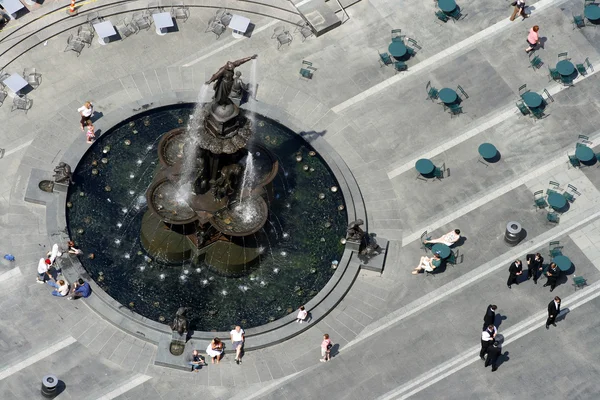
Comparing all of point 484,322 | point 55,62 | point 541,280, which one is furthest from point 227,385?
Result: point 55,62

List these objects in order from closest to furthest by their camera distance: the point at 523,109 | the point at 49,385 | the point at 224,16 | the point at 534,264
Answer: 1. the point at 49,385
2. the point at 534,264
3. the point at 523,109
4. the point at 224,16

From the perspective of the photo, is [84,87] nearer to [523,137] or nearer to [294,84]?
[294,84]

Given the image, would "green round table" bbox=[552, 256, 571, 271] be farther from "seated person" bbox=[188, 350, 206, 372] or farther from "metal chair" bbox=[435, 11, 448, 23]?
"seated person" bbox=[188, 350, 206, 372]

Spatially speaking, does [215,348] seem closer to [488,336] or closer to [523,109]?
[488,336]

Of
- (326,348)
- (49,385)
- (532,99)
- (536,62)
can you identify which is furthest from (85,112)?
(536,62)

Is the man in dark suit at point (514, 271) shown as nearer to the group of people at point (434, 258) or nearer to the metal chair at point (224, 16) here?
the group of people at point (434, 258)
